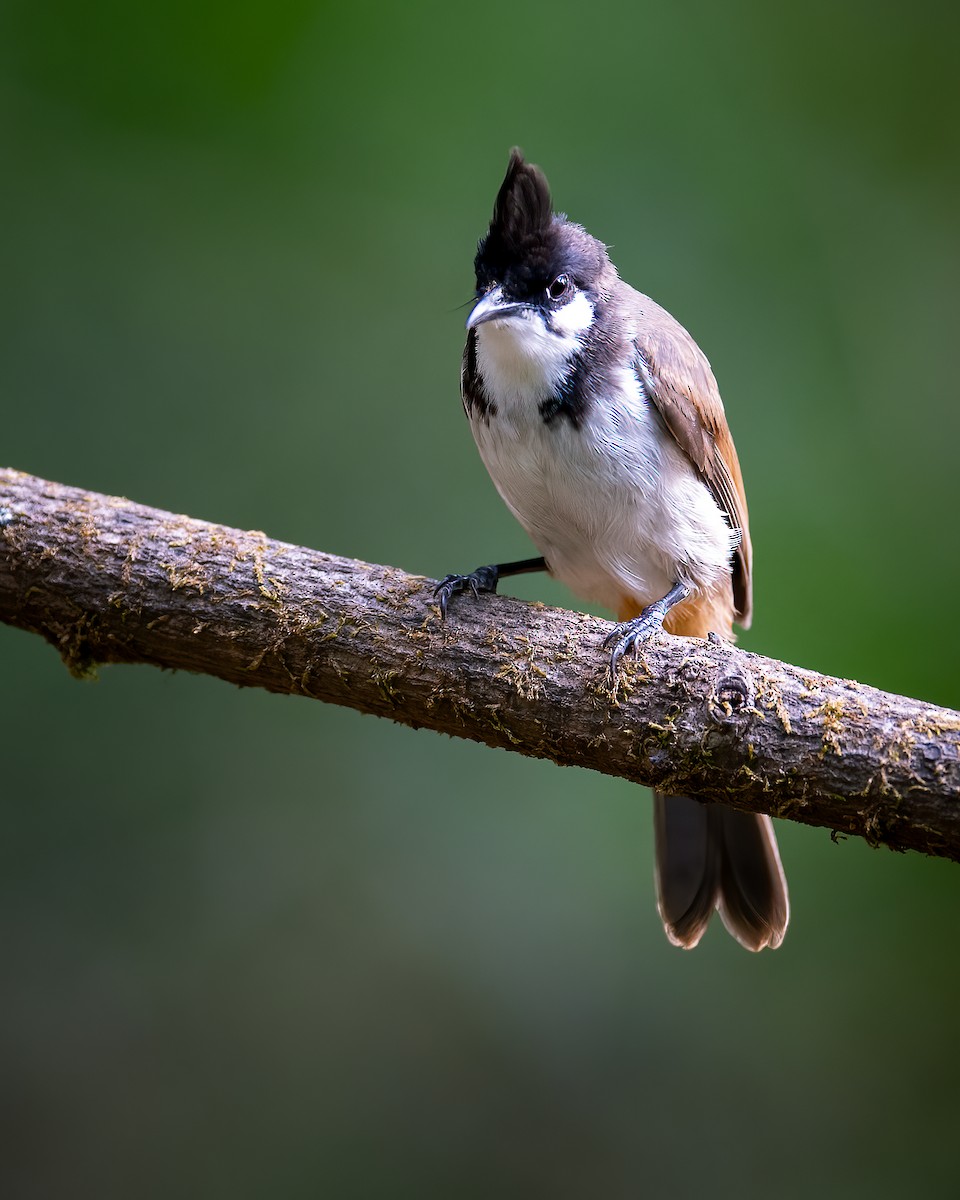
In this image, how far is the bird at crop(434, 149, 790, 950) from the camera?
8.23ft

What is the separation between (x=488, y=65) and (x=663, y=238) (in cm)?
103

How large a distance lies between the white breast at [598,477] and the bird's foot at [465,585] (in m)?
0.19

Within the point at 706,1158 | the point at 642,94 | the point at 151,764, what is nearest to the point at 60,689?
the point at 151,764

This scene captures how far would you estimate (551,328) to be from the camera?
2.52 metres

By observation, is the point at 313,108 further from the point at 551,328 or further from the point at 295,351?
the point at 551,328

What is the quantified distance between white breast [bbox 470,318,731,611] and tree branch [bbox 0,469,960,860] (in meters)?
0.32

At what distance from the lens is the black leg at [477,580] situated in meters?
2.44

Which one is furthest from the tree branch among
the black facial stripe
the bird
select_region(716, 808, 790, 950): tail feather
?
select_region(716, 808, 790, 950): tail feather

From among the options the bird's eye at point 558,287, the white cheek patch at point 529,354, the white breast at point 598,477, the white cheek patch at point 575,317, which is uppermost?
the bird's eye at point 558,287

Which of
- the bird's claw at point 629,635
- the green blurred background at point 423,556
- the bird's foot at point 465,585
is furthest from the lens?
the green blurred background at point 423,556

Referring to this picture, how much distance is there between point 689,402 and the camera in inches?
104

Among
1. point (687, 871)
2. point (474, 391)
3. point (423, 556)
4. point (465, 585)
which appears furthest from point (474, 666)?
point (423, 556)

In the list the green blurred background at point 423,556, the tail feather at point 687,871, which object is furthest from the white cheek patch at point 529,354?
the green blurred background at point 423,556

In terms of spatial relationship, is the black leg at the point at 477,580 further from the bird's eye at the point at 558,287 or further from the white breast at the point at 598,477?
the bird's eye at the point at 558,287
